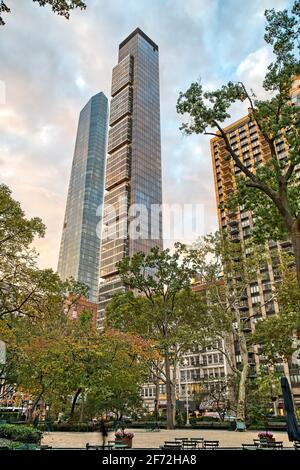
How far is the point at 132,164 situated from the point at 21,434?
119 metres

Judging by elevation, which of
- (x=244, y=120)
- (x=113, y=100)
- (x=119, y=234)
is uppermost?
(x=113, y=100)

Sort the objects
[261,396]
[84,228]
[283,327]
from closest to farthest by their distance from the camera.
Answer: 1. [283,327]
2. [261,396]
3. [84,228]

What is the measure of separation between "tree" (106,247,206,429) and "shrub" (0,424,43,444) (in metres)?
15.9

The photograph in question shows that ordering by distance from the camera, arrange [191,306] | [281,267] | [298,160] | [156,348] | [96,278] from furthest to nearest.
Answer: [96,278], [191,306], [156,348], [281,267], [298,160]

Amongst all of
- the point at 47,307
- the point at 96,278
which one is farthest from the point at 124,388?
the point at 96,278

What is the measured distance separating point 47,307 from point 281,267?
751 inches

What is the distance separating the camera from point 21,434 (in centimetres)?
1647

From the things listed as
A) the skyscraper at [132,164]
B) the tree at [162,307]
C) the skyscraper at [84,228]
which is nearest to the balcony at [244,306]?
the tree at [162,307]

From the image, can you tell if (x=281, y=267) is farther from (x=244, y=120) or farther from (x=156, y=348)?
(x=244, y=120)

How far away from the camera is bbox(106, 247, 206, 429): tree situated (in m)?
32.7

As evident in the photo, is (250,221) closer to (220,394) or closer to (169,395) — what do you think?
(220,394)

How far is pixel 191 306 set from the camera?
36469mm

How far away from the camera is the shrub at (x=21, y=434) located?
15.9 metres

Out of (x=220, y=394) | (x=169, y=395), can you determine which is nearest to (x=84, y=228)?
(x=220, y=394)
